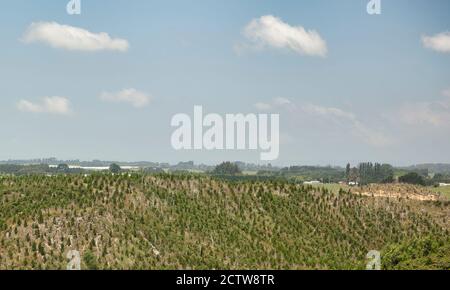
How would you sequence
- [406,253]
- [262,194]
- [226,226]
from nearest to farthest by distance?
[406,253] → [226,226] → [262,194]

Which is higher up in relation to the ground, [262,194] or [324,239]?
[262,194]

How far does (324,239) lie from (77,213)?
3894 centimetres

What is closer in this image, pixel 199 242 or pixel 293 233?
pixel 199 242

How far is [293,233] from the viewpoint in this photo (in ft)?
265

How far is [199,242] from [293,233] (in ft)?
57.9

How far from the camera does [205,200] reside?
279 ft
